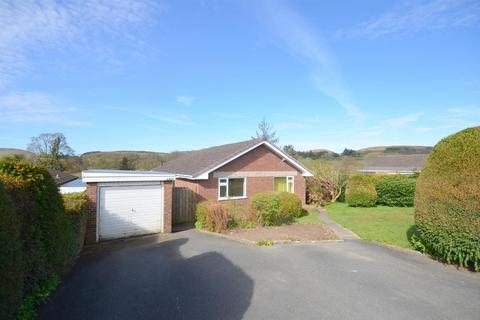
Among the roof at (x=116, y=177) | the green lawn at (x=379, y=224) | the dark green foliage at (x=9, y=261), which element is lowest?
the green lawn at (x=379, y=224)

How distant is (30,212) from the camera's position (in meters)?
5.38

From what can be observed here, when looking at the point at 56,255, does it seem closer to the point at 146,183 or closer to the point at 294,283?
the point at 294,283

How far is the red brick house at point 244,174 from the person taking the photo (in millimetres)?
17203

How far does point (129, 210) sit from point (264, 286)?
26.4 ft

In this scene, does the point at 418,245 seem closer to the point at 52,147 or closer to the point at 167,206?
the point at 167,206

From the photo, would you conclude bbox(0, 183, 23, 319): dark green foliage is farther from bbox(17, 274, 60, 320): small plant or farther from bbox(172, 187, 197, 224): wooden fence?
bbox(172, 187, 197, 224): wooden fence

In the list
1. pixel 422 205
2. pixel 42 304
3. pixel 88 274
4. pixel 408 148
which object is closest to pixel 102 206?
pixel 88 274

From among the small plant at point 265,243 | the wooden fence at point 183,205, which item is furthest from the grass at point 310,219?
the wooden fence at point 183,205

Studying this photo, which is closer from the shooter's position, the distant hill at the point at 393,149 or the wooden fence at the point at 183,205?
the wooden fence at the point at 183,205

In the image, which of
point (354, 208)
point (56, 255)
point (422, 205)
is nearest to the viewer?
point (56, 255)

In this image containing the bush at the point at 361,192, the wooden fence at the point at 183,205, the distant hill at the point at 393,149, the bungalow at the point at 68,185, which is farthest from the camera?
the distant hill at the point at 393,149

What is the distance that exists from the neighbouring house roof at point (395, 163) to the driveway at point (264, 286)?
139ft

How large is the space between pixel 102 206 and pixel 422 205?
37.8 feet

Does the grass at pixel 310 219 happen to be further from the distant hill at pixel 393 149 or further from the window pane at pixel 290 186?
the distant hill at pixel 393 149
